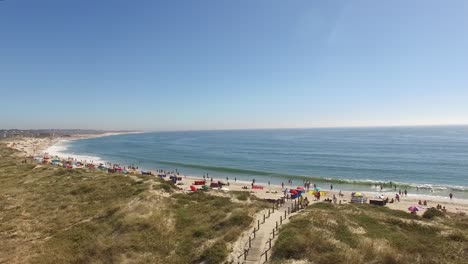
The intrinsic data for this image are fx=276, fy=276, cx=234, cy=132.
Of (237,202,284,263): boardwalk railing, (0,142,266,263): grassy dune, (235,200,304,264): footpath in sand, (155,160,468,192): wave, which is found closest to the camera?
(235,200,304,264): footpath in sand

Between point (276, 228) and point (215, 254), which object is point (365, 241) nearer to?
point (276, 228)

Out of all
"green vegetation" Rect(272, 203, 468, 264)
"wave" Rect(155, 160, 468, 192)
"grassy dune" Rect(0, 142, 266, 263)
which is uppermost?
"green vegetation" Rect(272, 203, 468, 264)

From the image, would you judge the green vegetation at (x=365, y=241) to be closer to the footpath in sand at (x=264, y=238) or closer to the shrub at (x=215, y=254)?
the footpath in sand at (x=264, y=238)

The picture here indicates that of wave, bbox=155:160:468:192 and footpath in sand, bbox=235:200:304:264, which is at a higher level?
footpath in sand, bbox=235:200:304:264

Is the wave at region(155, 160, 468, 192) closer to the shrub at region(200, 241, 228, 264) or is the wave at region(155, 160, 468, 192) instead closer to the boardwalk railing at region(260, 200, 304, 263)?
the boardwalk railing at region(260, 200, 304, 263)

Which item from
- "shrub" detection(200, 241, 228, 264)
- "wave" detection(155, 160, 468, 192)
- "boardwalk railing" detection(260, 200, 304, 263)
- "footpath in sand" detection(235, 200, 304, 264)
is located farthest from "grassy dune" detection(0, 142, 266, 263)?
"wave" detection(155, 160, 468, 192)

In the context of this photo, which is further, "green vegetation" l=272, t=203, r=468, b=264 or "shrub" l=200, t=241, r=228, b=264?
"shrub" l=200, t=241, r=228, b=264

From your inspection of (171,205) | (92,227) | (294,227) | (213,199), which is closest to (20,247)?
(92,227)
